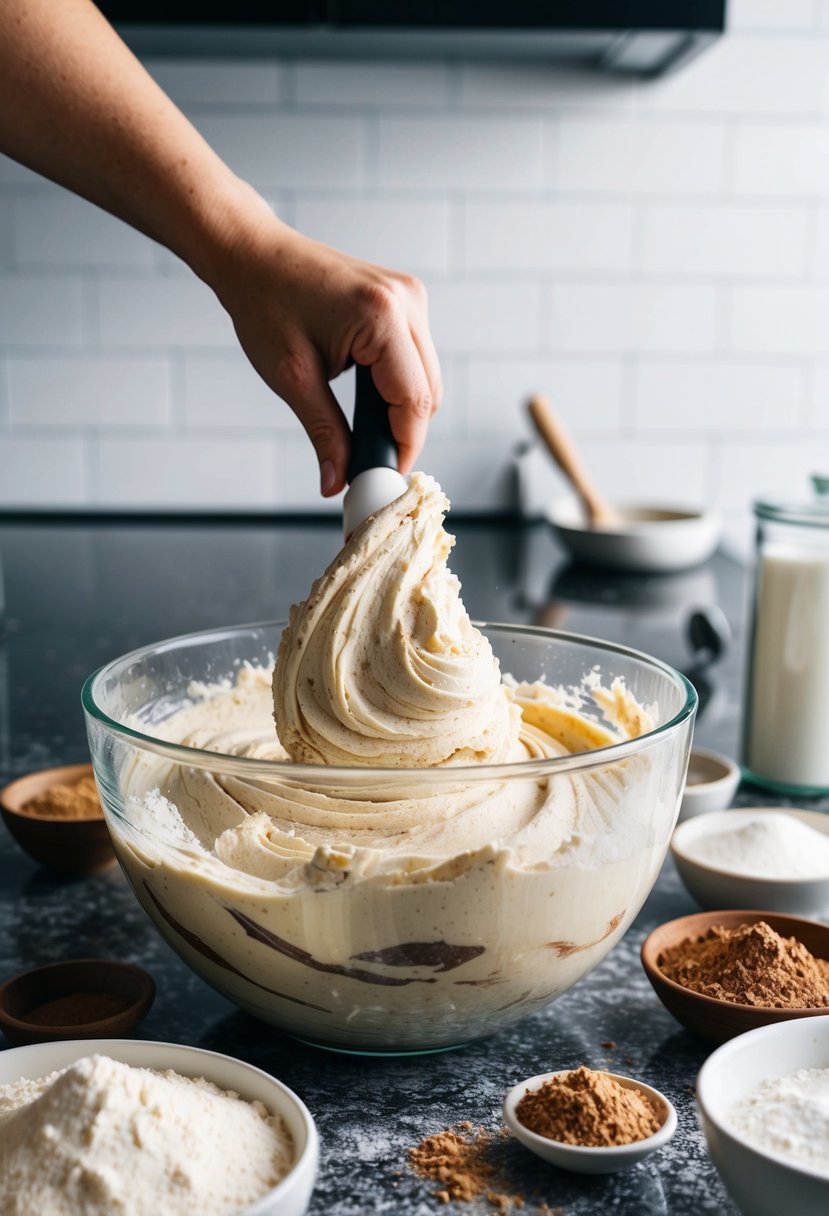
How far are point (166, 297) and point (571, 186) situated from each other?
0.85 m

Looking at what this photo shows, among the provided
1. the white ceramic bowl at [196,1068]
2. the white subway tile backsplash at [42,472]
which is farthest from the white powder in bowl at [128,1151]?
the white subway tile backsplash at [42,472]

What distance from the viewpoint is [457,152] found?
257cm

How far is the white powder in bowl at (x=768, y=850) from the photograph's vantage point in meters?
1.04

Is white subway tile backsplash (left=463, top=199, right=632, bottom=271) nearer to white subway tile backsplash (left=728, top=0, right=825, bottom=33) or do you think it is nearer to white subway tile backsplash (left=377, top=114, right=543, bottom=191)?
white subway tile backsplash (left=377, top=114, right=543, bottom=191)

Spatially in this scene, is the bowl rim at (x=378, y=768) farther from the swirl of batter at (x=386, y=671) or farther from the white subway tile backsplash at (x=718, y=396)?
the white subway tile backsplash at (x=718, y=396)

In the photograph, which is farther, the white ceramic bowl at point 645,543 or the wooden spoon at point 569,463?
the wooden spoon at point 569,463

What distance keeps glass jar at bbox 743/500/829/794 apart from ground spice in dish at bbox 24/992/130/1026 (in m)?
0.73

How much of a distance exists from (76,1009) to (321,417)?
49 cm

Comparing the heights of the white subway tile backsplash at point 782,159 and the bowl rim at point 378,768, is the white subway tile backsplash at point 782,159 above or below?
above

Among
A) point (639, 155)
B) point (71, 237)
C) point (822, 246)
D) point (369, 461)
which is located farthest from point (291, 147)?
point (369, 461)

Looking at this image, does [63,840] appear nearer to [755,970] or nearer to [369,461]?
[369,461]

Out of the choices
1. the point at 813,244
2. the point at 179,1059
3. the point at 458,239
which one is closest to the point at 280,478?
the point at 458,239

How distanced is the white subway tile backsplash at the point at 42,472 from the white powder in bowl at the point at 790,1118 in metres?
2.24

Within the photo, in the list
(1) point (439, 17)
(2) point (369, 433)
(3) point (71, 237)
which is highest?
(1) point (439, 17)
